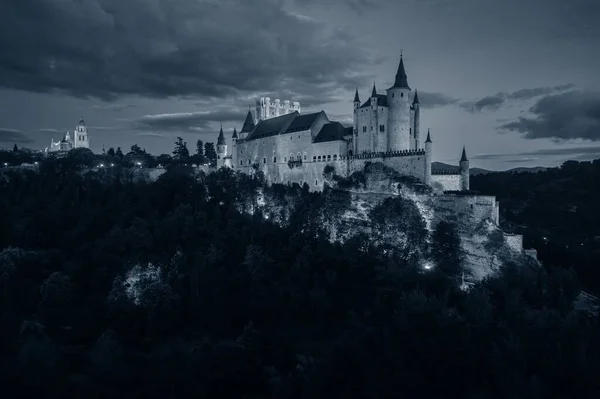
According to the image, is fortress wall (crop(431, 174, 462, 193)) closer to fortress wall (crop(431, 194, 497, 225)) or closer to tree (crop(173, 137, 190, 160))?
fortress wall (crop(431, 194, 497, 225))

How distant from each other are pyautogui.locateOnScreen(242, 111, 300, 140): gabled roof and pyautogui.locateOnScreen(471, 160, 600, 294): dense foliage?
28589 millimetres

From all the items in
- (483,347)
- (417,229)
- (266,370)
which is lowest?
(266,370)

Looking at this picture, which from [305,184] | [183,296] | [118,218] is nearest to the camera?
[183,296]

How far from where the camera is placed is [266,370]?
3262cm

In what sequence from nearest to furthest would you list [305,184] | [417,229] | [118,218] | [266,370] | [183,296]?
[266,370] < [183,296] < [417,229] < [118,218] < [305,184]

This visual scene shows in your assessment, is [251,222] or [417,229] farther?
[251,222]

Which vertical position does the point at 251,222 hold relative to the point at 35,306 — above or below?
above

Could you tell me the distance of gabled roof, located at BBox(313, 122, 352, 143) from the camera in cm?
6053

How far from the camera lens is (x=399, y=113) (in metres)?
56.3

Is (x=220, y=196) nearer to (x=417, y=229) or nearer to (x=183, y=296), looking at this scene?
(x=183, y=296)

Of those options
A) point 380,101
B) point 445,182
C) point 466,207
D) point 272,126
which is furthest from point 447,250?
point 272,126

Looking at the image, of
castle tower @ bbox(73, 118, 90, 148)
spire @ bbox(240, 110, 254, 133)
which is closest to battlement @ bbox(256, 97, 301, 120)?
spire @ bbox(240, 110, 254, 133)

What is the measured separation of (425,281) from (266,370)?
2030 centimetres

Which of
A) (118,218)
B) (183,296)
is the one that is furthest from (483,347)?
(118,218)
